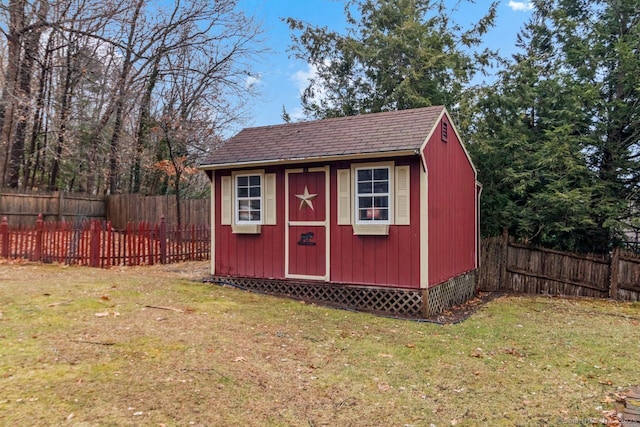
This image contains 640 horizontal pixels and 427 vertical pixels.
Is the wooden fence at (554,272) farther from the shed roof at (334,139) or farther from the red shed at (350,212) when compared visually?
the shed roof at (334,139)

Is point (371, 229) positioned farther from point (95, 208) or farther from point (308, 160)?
point (95, 208)

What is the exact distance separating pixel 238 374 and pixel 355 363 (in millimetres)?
1391

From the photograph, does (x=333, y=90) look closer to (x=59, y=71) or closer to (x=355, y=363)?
(x=59, y=71)

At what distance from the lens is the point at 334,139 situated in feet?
29.5

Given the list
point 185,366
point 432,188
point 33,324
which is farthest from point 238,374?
point 432,188

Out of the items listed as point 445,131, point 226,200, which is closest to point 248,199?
point 226,200

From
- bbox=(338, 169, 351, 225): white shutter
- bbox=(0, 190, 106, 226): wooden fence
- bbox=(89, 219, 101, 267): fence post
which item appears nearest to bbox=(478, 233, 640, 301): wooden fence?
bbox=(338, 169, 351, 225): white shutter

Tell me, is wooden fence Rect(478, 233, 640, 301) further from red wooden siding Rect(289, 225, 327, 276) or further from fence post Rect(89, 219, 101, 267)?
fence post Rect(89, 219, 101, 267)

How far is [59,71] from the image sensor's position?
18125 millimetres

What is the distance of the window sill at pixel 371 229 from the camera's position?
8.02 metres

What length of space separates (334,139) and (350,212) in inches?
65.0

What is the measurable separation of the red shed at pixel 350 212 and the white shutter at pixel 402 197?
0.02 m

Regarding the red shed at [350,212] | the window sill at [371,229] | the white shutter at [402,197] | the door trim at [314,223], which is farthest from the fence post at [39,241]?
the white shutter at [402,197]

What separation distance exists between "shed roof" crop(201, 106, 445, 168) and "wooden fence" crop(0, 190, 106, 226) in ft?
33.2
